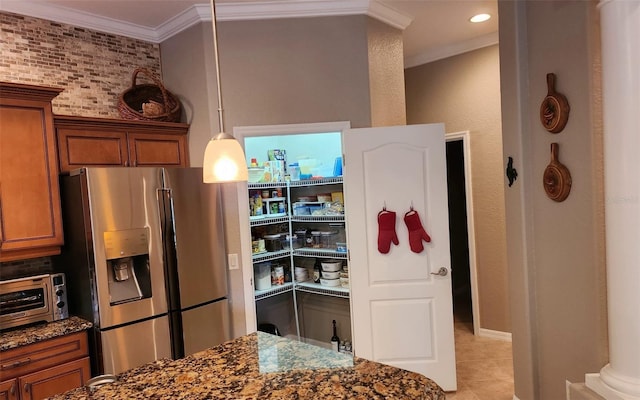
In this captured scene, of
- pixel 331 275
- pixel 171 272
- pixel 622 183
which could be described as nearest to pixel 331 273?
pixel 331 275

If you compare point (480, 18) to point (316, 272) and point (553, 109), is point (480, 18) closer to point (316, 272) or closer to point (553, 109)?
point (553, 109)

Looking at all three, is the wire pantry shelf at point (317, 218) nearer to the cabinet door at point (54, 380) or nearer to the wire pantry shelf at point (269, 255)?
the wire pantry shelf at point (269, 255)

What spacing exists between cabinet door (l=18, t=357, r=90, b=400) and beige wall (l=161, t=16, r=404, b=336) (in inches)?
40.8

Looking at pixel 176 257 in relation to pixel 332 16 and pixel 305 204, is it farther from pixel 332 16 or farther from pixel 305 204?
pixel 332 16

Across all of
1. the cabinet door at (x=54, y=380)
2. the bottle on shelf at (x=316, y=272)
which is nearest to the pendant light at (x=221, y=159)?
the cabinet door at (x=54, y=380)

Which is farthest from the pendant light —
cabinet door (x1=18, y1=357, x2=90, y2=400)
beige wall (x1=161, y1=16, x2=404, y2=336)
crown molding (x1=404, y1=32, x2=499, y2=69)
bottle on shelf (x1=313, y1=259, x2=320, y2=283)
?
crown molding (x1=404, y1=32, x2=499, y2=69)

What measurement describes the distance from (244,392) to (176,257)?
5.22ft

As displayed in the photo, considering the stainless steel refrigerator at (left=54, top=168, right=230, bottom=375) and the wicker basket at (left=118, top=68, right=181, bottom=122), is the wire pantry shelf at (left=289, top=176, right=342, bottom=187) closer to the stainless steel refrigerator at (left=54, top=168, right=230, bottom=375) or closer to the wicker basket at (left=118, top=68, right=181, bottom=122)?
the stainless steel refrigerator at (left=54, top=168, right=230, bottom=375)

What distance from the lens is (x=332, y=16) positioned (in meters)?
3.13

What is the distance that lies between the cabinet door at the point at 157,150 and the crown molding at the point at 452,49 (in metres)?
2.56

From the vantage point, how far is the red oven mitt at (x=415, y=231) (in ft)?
9.76

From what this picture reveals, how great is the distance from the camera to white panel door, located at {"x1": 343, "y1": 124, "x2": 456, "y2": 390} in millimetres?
2990

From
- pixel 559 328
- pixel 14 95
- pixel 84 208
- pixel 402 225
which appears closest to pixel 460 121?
pixel 402 225

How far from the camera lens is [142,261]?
2.69 m
